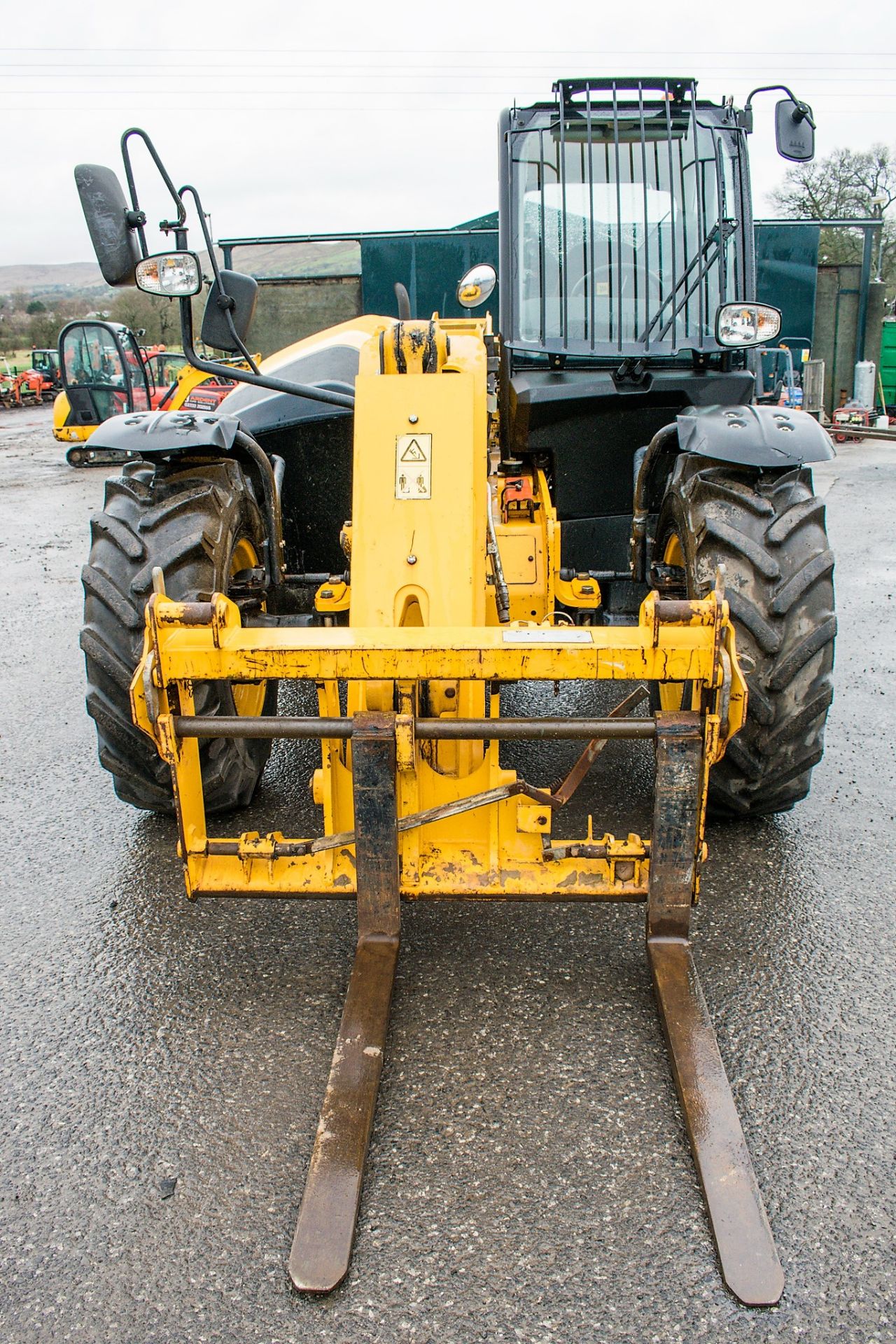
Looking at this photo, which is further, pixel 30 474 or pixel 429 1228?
pixel 30 474

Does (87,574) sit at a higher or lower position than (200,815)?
higher

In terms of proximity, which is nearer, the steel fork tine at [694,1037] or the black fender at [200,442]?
the steel fork tine at [694,1037]

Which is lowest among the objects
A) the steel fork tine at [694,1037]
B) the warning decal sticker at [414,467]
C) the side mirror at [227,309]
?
the steel fork tine at [694,1037]

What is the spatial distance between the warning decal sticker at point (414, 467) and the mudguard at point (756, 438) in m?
1.00

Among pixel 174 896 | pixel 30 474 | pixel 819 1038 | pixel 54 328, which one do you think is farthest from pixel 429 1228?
pixel 54 328

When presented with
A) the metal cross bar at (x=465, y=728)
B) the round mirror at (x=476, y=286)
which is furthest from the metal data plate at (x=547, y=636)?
the round mirror at (x=476, y=286)

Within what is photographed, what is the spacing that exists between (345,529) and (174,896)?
1.37 m

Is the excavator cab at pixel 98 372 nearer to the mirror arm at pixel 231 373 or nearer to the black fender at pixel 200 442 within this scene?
the black fender at pixel 200 442

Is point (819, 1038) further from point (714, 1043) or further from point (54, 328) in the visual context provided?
point (54, 328)

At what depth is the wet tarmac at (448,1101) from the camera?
1.99m

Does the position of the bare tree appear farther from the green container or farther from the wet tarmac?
the wet tarmac

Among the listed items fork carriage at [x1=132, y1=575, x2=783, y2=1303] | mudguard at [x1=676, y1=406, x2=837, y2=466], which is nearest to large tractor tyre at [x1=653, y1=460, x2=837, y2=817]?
mudguard at [x1=676, y1=406, x2=837, y2=466]

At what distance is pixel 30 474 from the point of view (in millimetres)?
16328

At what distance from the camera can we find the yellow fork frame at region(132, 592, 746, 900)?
2.60m
